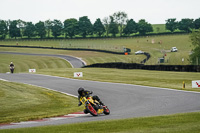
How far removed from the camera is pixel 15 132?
33.0 ft

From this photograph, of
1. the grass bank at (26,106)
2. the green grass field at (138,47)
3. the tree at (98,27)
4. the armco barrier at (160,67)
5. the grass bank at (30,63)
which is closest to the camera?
the grass bank at (26,106)

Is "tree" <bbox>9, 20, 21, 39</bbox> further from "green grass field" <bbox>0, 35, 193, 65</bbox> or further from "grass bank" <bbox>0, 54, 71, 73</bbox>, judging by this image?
"grass bank" <bbox>0, 54, 71, 73</bbox>

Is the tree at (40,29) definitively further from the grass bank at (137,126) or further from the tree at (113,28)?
the grass bank at (137,126)

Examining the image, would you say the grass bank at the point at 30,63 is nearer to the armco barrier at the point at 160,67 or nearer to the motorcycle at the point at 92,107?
the armco barrier at the point at 160,67

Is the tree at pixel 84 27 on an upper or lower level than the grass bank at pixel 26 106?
upper

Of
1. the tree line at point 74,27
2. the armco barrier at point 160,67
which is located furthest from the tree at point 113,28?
the armco barrier at point 160,67

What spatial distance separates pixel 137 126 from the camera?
10.4 meters

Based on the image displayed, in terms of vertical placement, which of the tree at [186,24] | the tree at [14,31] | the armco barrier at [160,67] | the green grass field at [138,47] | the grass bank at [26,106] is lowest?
the grass bank at [26,106]

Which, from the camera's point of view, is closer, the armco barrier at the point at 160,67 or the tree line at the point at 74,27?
the armco barrier at the point at 160,67

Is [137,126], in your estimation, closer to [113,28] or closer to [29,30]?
[113,28]

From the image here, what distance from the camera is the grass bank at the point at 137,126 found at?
966 centimetres

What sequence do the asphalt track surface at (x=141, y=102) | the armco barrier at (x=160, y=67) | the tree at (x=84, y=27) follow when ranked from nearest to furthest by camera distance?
1. the asphalt track surface at (x=141, y=102)
2. the armco barrier at (x=160, y=67)
3. the tree at (x=84, y=27)

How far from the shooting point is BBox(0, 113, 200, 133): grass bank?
9.66m

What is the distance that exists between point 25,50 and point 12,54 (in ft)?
29.6
